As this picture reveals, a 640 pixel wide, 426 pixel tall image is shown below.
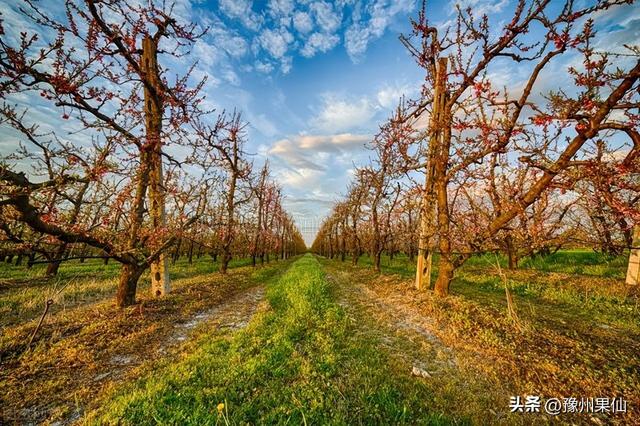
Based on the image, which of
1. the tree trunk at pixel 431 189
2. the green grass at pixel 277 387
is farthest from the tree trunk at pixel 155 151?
the tree trunk at pixel 431 189

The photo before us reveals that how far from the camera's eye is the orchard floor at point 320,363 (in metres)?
3.71

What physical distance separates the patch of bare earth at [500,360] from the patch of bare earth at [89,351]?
5.04m

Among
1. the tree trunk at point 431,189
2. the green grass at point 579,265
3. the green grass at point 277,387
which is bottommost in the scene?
the green grass at point 277,387

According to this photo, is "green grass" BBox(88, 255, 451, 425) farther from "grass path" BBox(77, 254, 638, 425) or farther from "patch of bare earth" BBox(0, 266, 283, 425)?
"patch of bare earth" BBox(0, 266, 283, 425)

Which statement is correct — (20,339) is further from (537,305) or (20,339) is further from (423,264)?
(537,305)

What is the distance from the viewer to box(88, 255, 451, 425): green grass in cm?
355

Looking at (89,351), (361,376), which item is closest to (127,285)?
(89,351)

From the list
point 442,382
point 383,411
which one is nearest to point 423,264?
point 442,382

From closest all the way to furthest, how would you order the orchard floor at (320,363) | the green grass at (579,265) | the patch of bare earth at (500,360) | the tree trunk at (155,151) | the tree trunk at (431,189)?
the orchard floor at (320,363) < the patch of bare earth at (500,360) < the tree trunk at (155,151) < the tree trunk at (431,189) < the green grass at (579,265)

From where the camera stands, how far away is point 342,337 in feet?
21.6

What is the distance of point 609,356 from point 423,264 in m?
6.68

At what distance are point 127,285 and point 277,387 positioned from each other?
7571mm

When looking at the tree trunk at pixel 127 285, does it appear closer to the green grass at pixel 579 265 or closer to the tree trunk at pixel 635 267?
the green grass at pixel 579 265

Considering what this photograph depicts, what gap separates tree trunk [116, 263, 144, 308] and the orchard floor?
0.35m
